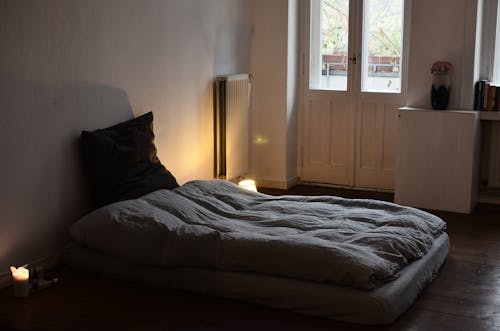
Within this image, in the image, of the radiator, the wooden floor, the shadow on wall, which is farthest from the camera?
the radiator

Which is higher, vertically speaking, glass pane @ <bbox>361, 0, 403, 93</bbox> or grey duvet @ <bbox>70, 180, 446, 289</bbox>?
glass pane @ <bbox>361, 0, 403, 93</bbox>

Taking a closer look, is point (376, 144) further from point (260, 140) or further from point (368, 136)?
point (260, 140)

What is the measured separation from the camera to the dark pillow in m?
3.96

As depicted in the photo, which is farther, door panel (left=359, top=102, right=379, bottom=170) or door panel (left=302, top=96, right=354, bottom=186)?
Result: door panel (left=302, top=96, right=354, bottom=186)

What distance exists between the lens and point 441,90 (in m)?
5.12

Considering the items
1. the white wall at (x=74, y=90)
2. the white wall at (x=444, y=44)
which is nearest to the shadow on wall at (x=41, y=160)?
the white wall at (x=74, y=90)

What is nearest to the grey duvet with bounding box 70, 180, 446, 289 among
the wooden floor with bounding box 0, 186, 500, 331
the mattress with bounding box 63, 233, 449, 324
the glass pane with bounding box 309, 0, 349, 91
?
the mattress with bounding box 63, 233, 449, 324

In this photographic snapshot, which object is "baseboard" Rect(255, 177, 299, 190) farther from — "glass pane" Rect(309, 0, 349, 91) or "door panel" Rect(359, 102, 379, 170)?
"glass pane" Rect(309, 0, 349, 91)

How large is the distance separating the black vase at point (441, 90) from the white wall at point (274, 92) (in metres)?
1.26

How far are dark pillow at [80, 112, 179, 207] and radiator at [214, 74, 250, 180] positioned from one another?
0.95 meters

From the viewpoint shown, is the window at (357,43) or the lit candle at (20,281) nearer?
the lit candle at (20,281)

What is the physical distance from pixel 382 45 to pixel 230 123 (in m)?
1.41

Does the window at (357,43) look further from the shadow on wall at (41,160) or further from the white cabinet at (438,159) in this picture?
the shadow on wall at (41,160)

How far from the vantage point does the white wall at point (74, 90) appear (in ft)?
11.6
